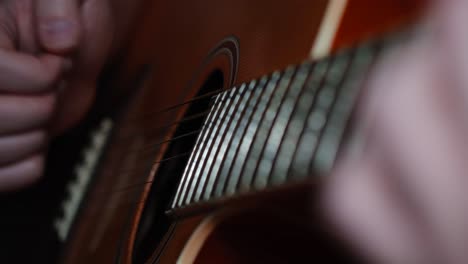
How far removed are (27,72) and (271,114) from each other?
30cm

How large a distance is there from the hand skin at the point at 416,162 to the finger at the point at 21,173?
0.49 meters

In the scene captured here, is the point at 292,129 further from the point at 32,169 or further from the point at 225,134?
the point at 32,169

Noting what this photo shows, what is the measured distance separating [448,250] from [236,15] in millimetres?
417

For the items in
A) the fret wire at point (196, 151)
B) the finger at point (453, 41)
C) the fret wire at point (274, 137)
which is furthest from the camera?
the fret wire at point (196, 151)

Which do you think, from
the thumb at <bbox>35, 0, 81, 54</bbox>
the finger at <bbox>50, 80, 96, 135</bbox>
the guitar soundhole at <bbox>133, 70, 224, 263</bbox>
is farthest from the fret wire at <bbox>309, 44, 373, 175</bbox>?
the finger at <bbox>50, 80, 96, 135</bbox>

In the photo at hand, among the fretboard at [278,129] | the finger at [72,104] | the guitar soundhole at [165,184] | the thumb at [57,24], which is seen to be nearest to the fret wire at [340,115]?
the fretboard at [278,129]

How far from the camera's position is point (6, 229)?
754 mm

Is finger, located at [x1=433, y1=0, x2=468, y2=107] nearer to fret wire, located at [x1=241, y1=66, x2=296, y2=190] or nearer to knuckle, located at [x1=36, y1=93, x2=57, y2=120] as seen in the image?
fret wire, located at [x1=241, y1=66, x2=296, y2=190]

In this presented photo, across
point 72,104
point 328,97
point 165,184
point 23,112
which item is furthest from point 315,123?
point 72,104

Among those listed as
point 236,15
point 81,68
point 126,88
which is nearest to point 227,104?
point 236,15

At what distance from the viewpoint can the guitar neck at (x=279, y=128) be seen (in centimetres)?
29

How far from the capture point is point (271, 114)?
14.2 inches

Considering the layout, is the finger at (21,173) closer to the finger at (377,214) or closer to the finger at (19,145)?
the finger at (19,145)

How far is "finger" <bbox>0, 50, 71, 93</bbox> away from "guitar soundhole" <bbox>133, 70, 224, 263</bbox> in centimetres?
15
